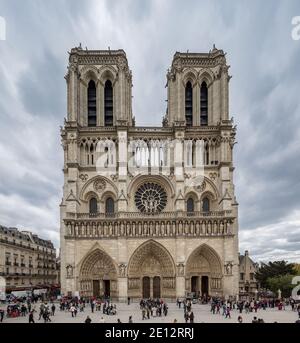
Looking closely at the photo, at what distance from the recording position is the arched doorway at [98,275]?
3366 centimetres

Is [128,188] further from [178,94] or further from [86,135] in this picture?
[178,94]

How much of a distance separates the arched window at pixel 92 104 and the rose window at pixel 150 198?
8.01 meters

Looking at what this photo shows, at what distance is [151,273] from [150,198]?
21.9 feet

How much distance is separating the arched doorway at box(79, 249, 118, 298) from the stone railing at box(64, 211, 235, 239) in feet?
6.47

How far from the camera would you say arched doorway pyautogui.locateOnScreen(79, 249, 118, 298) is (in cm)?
3366

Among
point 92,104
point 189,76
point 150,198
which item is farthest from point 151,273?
point 189,76

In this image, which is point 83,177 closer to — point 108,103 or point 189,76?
point 108,103

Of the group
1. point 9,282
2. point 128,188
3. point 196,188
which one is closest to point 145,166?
point 128,188

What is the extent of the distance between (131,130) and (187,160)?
5.82 meters

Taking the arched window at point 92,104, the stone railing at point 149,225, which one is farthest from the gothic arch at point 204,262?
the arched window at point 92,104

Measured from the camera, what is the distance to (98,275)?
112 ft
